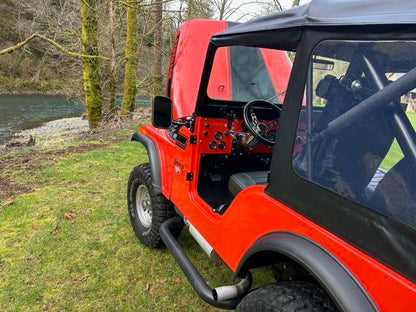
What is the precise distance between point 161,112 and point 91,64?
8979 mm

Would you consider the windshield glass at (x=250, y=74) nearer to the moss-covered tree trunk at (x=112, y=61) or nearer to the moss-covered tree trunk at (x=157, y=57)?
the moss-covered tree trunk at (x=112, y=61)

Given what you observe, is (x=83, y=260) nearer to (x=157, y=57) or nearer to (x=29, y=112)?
(x=157, y=57)

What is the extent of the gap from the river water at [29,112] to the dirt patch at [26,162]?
5.79 meters

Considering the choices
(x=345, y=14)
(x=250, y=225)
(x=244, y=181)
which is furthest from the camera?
(x=244, y=181)

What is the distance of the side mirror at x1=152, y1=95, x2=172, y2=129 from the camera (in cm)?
249

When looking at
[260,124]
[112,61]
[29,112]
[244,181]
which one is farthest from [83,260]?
[29,112]

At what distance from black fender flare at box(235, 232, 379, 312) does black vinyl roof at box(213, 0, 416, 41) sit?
2.73ft

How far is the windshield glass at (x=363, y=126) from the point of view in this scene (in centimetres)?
114

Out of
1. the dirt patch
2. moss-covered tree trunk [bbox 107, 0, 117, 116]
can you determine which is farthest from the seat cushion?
moss-covered tree trunk [bbox 107, 0, 117, 116]

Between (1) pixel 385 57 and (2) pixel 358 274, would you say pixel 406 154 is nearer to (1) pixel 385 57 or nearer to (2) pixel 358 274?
(1) pixel 385 57

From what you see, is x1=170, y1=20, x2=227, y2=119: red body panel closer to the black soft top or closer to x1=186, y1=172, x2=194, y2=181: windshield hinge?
x1=186, y1=172, x2=194, y2=181: windshield hinge

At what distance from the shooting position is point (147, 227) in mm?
3363

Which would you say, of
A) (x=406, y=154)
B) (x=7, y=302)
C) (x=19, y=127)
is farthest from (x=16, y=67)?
(x=406, y=154)

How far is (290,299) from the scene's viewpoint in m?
1.42
